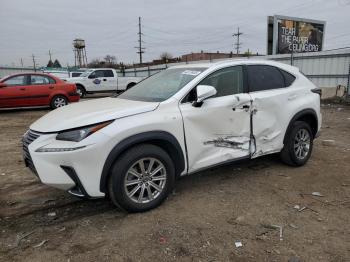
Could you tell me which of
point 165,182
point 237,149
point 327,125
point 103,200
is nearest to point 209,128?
point 237,149

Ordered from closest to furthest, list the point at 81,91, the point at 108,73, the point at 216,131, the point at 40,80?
the point at 216,131 → the point at 40,80 → the point at 81,91 → the point at 108,73

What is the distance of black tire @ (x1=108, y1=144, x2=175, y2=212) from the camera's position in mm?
3385

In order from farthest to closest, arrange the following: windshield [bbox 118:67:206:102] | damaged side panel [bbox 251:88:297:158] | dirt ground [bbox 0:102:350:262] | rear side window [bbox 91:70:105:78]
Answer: rear side window [bbox 91:70:105:78]
damaged side panel [bbox 251:88:297:158]
windshield [bbox 118:67:206:102]
dirt ground [bbox 0:102:350:262]

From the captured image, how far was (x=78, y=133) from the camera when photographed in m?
3.28

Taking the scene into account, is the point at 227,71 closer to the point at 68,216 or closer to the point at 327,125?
the point at 68,216

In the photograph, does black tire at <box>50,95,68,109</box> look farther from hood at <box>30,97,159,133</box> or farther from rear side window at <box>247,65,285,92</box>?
rear side window at <box>247,65,285,92</box>

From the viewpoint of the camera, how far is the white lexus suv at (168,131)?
328 centimetres

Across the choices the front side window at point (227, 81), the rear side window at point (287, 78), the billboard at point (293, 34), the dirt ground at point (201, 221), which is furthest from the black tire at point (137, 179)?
the billboard at point (293, 34)

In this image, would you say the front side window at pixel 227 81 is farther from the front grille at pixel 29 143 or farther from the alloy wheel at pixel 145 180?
the front grille at pixel 29 143

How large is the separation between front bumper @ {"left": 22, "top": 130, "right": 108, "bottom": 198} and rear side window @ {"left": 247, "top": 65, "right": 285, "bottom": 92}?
236 centimetres

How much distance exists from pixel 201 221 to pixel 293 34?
1979 cm

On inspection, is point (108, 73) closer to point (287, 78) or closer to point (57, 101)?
point (57, 101)

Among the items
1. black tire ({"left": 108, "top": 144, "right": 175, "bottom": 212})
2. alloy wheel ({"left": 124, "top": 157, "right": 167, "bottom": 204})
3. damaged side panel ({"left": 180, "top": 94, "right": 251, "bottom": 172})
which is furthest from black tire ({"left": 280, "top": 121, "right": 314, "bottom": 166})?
alloy wheel ({"left": 124, "top": 157, "right": 167, "bottom": 204})

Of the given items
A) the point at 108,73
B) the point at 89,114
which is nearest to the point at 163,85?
the point at 89,114
